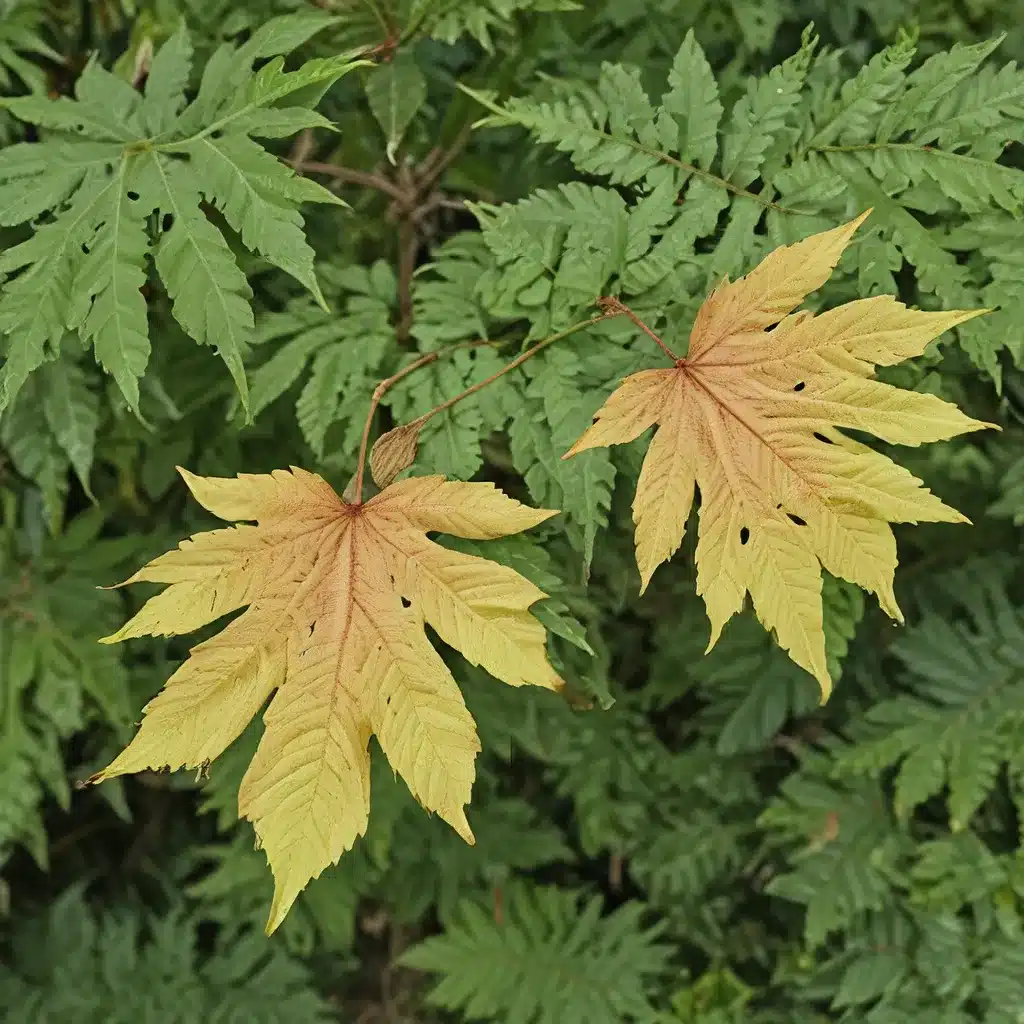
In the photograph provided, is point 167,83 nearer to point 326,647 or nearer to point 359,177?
point 359,177

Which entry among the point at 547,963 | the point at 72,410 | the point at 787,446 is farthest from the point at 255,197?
the point at 547,963

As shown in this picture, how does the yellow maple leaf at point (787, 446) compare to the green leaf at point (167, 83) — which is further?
the green leaf at point (167, 83)

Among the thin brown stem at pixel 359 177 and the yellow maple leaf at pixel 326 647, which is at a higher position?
the thin brown stem at pixel 359 177

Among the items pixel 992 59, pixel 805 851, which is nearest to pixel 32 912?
pixel 805 851

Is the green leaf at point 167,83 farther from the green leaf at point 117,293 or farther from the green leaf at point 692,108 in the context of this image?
the green leaf at point 692,108

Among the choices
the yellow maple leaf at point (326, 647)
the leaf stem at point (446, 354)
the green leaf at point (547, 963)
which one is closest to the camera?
the yellow maple leaf at point (326, 647)

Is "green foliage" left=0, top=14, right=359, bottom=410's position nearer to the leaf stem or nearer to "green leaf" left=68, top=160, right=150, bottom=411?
"green leaf" left=68, top=160, right=150, bottom=411

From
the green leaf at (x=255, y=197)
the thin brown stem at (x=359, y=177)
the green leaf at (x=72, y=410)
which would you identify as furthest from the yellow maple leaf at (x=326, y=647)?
the thin brown stem at (x=359, y=177)

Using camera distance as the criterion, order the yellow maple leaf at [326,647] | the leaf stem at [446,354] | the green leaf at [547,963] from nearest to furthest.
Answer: the yellow maple leaf at [326,647] → the leaf stem at [446,354] → the green leaf at [547,963]
